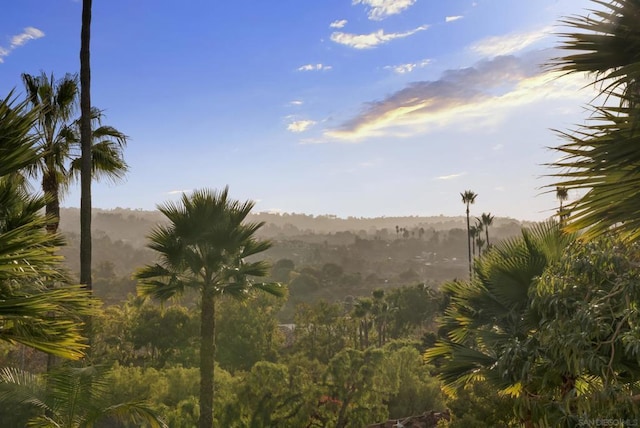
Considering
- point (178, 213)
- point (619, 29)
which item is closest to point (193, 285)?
point (178, 213)

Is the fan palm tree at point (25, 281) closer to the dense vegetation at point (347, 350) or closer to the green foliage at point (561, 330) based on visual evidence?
the dense vegetation at point (347, 350)

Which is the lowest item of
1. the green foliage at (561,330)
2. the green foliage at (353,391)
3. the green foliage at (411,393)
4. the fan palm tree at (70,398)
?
the green foliage at (411,393)

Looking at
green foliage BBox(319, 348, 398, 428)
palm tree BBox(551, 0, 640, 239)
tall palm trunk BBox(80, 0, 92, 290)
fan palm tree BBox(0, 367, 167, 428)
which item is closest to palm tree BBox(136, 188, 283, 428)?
tall palm trunk BBox(80, 0, 92, 290)

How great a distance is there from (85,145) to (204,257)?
12.4ft

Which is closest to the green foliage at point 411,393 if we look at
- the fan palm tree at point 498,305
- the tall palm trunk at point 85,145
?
the fan palm tree at point 498,305

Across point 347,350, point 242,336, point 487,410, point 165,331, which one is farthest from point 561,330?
point 165,331

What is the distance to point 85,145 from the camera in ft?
30.8

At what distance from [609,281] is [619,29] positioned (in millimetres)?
2616

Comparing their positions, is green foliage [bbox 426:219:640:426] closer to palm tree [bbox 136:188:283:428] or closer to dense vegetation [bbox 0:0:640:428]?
dense vegetation [bbox 0:0:640:428]

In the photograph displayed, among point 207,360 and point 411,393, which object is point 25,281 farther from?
point 411,393

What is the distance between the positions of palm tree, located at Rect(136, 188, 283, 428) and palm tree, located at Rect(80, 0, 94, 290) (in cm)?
160

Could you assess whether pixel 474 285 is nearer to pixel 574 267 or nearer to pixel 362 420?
pixel 574 267

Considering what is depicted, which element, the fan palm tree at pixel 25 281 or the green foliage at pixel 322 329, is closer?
the fan palm tree at pixel 25 281

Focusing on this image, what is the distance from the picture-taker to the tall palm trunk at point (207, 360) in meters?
10.7
